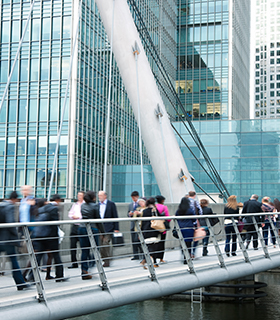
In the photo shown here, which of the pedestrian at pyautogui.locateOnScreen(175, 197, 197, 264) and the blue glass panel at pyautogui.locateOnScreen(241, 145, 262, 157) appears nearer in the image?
the pedestrian at pyautogui.locateOnScreen(175, 197, 197, 264)

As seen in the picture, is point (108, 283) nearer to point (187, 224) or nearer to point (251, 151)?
point (187, 224)

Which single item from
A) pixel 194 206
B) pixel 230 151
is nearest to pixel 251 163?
pixel 230 151

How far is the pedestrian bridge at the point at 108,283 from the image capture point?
6.51 meters

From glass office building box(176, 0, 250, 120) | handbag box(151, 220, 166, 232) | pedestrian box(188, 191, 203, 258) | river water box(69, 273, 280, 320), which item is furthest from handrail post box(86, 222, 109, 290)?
glass office building box(176, 0, 250, 120)

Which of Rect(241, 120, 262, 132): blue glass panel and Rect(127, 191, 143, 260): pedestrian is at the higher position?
Rect(241, 120, 262, 132): blue glass panel

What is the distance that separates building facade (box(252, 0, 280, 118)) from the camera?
529ft

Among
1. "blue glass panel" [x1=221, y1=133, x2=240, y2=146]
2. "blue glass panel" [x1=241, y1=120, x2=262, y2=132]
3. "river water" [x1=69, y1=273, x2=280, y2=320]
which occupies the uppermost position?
"blue glass panel" [x1=241, y1=120, x2=262, y2=132]

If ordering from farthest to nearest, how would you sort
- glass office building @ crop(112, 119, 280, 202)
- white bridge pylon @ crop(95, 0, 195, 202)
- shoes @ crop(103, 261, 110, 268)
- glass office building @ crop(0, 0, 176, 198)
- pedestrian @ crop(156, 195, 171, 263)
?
1. glass office building @ crop(112, 119, 280, 202)
2. glass office building @ crop(0, 0, 176, 198)
3. white bridge pylon @ crop(95, 0, 195, 202)
4. pedestrian @ crop(156, 195, 171, 263)
5. shoes @ crop(103, 261, 110, 268)

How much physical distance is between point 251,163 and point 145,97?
102 feet

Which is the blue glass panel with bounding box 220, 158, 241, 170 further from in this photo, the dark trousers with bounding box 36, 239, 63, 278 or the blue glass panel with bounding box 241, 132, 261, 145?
the dark trousers with bounding box 36, 239, 63, 278

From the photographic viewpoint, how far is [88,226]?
7508 mm

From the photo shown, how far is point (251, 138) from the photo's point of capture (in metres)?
44.9

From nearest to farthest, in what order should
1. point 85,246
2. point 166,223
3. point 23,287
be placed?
point 23,287 < point 85,246 < point 166,223

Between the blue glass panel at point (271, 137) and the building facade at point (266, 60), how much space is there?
117 m
